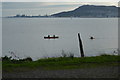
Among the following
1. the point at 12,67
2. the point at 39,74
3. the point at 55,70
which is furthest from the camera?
the point at 12,67

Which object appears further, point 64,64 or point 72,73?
point 64,64

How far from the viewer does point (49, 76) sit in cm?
866

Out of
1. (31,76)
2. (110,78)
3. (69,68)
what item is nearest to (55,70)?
(69,68)

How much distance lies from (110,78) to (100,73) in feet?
3.00

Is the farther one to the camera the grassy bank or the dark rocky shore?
the grassy bank

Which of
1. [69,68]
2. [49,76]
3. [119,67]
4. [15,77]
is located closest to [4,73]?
[15,77]

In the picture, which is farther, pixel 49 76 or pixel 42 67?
pixel 42 67

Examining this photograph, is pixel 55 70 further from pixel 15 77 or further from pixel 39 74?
pixel 15 77

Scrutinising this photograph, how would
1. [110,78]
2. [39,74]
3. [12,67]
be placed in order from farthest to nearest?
[12,67] → [39,74] → [110,78]

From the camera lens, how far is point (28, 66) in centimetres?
1073

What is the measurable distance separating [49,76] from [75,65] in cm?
251

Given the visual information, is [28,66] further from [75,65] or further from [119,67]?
[119,67]

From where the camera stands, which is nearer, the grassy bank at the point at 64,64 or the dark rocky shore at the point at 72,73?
the dark rocky shore at the point at 72,73

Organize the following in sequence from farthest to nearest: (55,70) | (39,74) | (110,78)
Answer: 1. (55,70)
2. (39,74)
3. (110,78)
